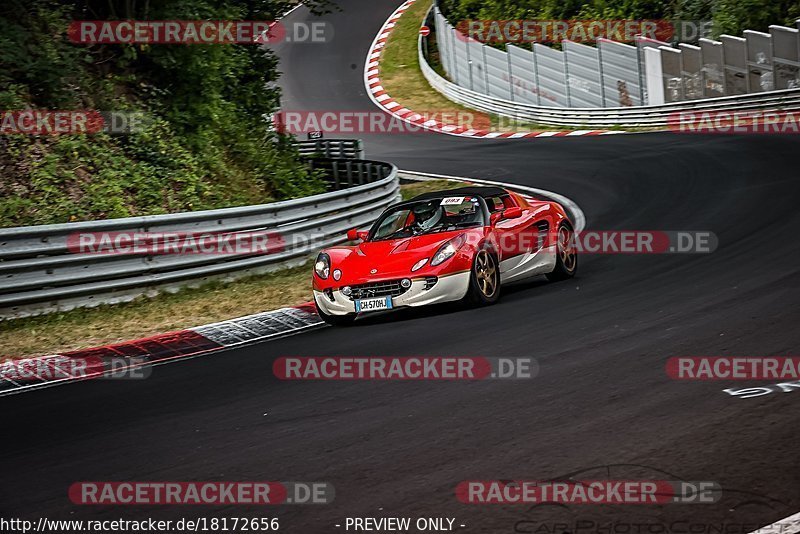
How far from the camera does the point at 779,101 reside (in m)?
25.0

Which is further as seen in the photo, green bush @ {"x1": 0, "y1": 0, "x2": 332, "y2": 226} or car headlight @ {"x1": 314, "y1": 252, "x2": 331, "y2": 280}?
green bush @ {"x1": 0, "y1": 0, "x2": 332, "y2": 226}

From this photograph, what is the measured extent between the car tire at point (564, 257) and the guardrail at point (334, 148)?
1278 cm

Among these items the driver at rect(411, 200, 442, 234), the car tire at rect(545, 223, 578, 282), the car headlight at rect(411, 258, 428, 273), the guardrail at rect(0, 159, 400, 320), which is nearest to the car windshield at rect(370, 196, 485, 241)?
the driver at rect(411, 200, 442, 234)

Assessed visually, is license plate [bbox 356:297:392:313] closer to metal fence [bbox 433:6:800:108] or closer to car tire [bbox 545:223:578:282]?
car tire [bbox 545:223:578:282]

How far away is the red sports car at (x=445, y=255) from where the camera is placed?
399 inches

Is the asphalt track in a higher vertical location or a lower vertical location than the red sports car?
lower

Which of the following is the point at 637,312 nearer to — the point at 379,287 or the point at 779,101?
the point at 379,287

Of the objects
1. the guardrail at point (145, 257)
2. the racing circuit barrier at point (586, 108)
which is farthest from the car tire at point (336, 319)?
the racing circuit barrier at point (586, 108)

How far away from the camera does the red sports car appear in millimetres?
10133

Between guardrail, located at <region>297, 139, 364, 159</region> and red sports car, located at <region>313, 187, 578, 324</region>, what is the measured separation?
1288 centimetres

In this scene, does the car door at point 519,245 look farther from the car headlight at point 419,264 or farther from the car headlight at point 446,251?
the car headlight at point 419,264

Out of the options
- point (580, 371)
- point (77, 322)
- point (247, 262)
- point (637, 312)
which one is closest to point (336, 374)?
point (580, 371)

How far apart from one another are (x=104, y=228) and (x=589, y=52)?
73.6ft

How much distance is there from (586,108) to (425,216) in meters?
20.1
